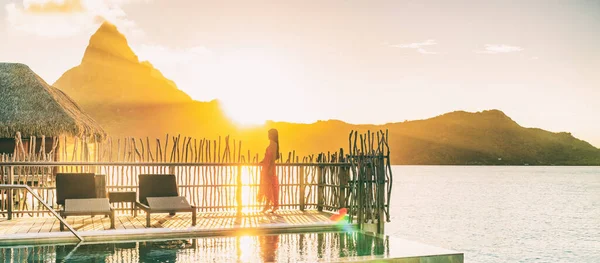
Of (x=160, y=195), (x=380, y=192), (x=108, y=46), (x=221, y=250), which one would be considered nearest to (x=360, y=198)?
(x=380, y=192)

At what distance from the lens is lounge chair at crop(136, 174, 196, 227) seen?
948 cm

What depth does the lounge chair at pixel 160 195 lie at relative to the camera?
948 cm

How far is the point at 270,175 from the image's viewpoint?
11219 millimetres

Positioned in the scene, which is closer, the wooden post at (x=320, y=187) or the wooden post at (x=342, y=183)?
the wooden post at (x=342, y=183)

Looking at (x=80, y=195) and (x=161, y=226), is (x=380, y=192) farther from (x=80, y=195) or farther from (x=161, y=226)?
(x=80, y=195)

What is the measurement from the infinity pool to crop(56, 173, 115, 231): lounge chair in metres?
0.92

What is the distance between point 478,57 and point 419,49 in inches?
398

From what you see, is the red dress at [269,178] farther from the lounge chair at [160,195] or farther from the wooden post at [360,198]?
the wooden post at [360,198]

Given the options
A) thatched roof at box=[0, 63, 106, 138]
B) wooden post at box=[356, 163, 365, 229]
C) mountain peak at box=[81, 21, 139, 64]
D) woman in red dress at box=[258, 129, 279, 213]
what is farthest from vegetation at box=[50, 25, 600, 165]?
wooden post at box=[356, 163, 365, 229]

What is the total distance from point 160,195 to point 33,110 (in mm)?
12094

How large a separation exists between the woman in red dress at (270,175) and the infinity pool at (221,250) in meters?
2.38

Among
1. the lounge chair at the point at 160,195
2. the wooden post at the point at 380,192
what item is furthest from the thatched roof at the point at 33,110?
the wooden post at the point at 380,192

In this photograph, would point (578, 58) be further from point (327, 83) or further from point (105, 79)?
point (105, 79)

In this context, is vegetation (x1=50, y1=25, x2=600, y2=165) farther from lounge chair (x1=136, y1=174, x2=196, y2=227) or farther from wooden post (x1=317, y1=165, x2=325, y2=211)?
lounge chair (x1=136, y1=174, x2=196, y2=227)
